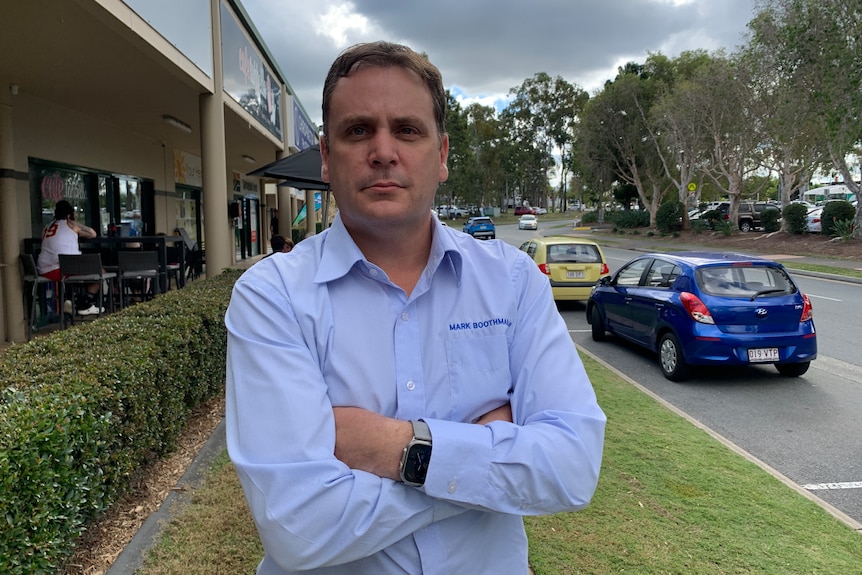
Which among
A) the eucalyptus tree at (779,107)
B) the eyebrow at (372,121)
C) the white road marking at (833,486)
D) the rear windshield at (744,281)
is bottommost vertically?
the white road marking at (833,486)

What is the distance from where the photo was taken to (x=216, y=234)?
376 inches

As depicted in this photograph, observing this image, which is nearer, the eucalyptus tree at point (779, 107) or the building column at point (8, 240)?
the building column at point (8, 240)

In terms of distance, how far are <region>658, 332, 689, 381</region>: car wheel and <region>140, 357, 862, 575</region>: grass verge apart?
291 centimetres

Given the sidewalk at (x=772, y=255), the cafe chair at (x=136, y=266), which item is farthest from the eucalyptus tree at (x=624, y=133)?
the cafe chair at (x=136, y=266)

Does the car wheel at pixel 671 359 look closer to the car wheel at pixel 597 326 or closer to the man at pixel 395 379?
the car wheel at pixel 597 326

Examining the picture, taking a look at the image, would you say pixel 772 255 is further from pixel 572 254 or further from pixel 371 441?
pixel 371 441

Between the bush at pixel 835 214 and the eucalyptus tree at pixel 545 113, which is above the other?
the eucalyptus tree at pixel 545 113

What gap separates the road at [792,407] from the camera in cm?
476

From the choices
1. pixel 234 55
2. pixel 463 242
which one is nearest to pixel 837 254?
pixel 234 55

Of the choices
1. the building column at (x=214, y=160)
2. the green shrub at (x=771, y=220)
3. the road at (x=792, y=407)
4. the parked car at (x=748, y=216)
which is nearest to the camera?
the road at (x=792, y=407)

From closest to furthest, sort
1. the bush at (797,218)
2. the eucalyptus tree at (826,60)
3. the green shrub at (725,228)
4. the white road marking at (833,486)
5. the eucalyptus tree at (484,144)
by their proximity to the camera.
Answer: the white road marking at (833,486) < the eucalyptus tree at (826,60) < the bush at (797,218) < the green shrub at (725,228) < the eucalyptus tree at (484,144)

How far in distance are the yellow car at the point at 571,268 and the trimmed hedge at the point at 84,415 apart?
876 centimetres

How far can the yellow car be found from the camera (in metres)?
12.8

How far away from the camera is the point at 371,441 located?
1.43 meters
